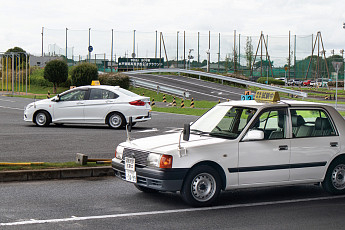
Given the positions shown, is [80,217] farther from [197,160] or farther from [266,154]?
[266,154]

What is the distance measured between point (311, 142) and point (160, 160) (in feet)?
8.52

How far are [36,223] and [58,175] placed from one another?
3233mm

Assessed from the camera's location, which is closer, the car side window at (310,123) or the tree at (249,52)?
the car side window at (310,123)

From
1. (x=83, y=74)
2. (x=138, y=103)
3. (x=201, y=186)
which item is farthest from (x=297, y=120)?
(x=83, y=74)

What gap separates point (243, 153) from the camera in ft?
24.7

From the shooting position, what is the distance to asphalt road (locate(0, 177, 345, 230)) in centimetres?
635

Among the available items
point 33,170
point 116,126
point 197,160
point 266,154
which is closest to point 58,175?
point 33,170

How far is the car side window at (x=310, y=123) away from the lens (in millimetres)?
8156

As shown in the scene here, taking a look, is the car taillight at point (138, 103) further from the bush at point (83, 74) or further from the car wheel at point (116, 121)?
the bush at point (83, 74)

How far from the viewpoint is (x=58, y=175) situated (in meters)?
9.43

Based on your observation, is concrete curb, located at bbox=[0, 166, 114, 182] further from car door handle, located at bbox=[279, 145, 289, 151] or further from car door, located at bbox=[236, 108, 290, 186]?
car door handle, located at bbox=[279, 145, 289, 151]

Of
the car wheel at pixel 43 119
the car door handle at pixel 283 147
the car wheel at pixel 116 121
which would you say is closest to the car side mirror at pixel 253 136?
the car door handle at pixel 283 147

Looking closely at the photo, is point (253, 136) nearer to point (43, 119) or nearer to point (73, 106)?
point (73, 106)

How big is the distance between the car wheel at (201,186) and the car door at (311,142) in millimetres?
1373
